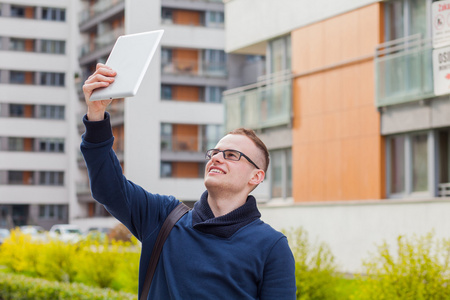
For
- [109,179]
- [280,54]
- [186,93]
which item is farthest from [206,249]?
[186,93]

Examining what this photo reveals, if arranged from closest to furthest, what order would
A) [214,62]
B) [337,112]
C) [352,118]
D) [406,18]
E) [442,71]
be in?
[442,71] → [406,18] → [352,118] → [337,112] → [214,62]

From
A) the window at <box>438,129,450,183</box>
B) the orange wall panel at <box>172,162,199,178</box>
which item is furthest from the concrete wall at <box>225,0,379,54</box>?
the orange wall panel at <box>172,162,199,178</box>

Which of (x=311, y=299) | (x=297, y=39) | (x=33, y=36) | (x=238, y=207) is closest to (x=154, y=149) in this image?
(x=33, y=36)

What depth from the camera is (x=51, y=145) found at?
72.5m

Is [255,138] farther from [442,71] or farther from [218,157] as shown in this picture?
[442,71]

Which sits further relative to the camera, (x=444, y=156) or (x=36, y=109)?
(x=36, y=109)

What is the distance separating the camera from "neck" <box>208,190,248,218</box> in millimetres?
3779

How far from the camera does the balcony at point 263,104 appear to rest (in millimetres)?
23078

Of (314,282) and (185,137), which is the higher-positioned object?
(185,137)

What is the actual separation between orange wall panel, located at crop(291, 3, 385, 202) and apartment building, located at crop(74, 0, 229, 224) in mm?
34640

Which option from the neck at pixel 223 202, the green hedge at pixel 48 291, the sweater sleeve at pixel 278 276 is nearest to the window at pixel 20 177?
the green hedge at pixel 48 291

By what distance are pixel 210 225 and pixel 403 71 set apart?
1575cm

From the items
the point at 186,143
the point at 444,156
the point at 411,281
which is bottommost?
the point at 411,281

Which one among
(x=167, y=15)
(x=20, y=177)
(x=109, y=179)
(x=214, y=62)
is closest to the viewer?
(x=109, y=179)
